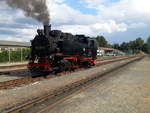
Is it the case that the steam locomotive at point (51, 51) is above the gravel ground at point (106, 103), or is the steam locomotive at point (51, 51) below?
above

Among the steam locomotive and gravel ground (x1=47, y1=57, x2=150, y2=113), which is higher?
the steam locomotive

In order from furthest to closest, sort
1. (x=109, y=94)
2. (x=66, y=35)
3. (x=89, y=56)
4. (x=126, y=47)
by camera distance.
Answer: (x=126, y=47), (x=89, y=56), (x=66, y=35), (x=109, y=94)

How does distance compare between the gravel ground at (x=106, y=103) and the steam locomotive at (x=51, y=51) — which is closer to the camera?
the gravel ground at (x=106, y=103)

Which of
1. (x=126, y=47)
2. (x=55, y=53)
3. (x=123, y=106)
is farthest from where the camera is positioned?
(x=126, y=47)

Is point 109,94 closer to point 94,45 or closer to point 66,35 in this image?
point 66,35

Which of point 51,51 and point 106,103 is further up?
point 51,51

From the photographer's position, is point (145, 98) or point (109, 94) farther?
point (109, 94)

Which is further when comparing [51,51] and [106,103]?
[51,51]

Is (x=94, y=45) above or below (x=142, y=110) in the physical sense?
above

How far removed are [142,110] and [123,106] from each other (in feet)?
2.47

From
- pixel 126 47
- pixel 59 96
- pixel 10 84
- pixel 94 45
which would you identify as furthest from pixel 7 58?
pixel 126 47

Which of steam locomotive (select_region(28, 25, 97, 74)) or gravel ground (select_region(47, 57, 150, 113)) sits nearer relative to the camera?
gravel ground (select_region(47, 57, 150, 113))

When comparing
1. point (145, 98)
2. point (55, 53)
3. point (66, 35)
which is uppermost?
point (66, 35)

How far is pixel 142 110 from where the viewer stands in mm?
8016
